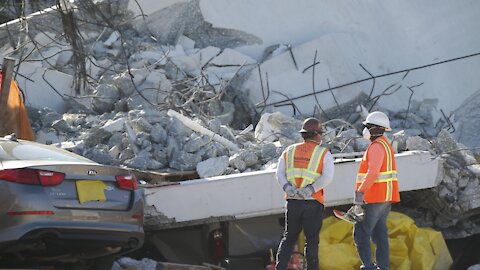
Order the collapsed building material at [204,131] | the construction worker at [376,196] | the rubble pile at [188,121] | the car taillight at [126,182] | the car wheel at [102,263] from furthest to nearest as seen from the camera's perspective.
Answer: the collapsed building material at [204,131]
the rubble pile at [188,121]
the construction worker at [376,196]
the car wheel at [102,263]
the car taillight at [126,182]

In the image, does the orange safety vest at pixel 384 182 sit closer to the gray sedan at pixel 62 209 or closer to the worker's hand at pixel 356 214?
the worker's hand at pixel 356 214

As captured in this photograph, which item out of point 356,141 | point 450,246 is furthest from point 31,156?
point 450,246

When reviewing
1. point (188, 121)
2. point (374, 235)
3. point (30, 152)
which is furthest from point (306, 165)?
point (188, 121)

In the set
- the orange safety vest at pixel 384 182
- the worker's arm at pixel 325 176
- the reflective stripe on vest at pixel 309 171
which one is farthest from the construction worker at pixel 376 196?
the reflective stripe on vest at pixel 309 171

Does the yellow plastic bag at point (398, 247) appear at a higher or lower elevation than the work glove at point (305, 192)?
lower

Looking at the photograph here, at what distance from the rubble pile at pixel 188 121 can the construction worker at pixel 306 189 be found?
5.83ft

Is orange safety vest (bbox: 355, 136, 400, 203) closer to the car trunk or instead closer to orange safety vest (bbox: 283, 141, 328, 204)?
orange safety vest (bbox: 283, 141, 328, 204)

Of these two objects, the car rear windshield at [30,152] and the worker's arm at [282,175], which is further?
the worker's arm at [282,175]

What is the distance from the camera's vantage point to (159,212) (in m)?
8.71

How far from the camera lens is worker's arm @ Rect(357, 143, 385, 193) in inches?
308

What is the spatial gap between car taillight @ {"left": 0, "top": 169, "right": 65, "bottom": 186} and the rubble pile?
302 cm

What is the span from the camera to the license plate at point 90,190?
266 inches

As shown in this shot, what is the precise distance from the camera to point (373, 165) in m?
7.91

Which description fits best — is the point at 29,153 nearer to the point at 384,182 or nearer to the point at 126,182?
the point at 126,182
